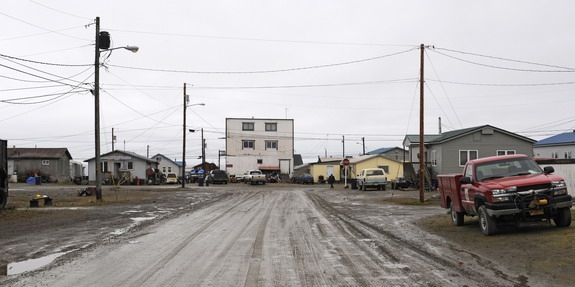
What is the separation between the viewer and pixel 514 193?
10672 mm

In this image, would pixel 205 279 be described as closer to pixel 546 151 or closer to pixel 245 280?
pixel 245 280

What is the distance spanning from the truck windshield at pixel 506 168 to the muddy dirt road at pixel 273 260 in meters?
2.08

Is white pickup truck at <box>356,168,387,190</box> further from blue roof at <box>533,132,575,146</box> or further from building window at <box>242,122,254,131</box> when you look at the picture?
building window at <box>242,122,254,131</box>

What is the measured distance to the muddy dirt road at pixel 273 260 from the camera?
721cm

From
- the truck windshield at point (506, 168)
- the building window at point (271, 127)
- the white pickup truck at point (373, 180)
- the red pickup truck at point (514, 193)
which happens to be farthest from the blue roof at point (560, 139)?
the red pickup truck at point (514, 193)

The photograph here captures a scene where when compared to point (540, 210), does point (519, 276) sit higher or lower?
lower

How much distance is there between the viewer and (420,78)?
983 inches

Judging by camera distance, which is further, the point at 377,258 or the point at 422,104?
the point at 422,104

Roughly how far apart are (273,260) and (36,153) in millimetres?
66466

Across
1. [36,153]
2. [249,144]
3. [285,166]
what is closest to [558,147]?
[285,166]

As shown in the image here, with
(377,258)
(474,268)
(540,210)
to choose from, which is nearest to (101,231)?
(377,258)

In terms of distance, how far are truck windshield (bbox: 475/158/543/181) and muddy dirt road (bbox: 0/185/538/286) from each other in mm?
2079

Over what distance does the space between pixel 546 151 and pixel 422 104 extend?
39624 millimetres

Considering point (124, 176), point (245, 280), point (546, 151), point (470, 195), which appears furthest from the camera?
point (124, 176)
